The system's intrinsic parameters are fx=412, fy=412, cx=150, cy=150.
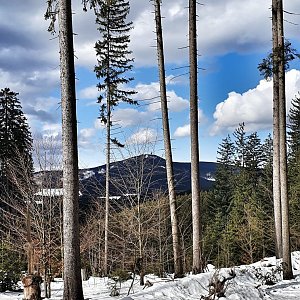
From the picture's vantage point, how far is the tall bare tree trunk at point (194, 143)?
1099cm

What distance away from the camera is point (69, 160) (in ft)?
24.0

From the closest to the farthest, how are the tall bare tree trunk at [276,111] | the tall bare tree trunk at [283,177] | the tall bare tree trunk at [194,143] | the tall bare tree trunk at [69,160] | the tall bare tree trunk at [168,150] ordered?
the tall bare tree trunk at [69,160] → the tall bare tree trunk at [194,143] → the tall bare tree trunk at [168,150] → the tall bare tree trunk at [283,177] → the tall bare tree trunk at [276,111]

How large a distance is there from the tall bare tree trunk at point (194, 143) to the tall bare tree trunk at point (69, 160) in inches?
174

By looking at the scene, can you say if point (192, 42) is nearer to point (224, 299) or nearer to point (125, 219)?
point (224, 299)

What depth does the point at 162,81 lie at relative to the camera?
12.7 m

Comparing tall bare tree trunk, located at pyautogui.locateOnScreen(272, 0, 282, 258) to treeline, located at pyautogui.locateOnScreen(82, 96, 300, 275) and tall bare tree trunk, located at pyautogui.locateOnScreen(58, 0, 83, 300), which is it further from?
tall bare tree trunk, located at pyautogui.locateOnScreen(58, 0, 83, 300)

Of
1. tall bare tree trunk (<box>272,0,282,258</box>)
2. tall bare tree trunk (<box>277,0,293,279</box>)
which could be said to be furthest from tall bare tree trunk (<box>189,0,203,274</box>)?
tall bare tree trunk (<box>272,0,282,258</box>)

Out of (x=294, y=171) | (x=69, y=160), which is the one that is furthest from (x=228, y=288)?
(x=294, y=171)

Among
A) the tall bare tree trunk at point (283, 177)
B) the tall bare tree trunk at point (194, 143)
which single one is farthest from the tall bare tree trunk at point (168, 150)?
the tall bare tree trunk at point (283, 177)

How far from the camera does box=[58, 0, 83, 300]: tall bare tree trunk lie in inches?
280

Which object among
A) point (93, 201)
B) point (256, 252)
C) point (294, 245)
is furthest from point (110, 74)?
point (256, 252)

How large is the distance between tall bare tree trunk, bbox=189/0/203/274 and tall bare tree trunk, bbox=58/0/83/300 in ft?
14.5

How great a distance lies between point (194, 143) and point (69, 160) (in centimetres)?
459

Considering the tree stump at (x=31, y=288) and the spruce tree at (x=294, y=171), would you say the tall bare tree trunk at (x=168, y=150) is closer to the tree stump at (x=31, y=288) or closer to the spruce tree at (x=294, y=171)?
the tree stump at (x=31, y=288)
